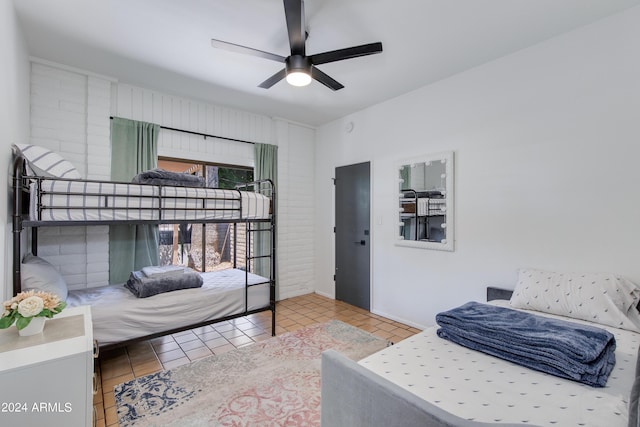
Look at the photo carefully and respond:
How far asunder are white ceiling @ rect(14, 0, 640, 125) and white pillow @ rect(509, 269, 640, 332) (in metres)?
1.88

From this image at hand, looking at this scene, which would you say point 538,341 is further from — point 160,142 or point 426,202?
Result: point 160,142

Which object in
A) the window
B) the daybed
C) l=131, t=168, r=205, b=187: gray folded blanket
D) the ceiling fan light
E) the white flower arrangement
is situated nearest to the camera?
the daybed

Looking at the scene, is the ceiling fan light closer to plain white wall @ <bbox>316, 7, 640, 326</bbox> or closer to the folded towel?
plain white wall @ <bbox>316, 7, 640, 326</bbox>

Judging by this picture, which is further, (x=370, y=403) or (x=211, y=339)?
(x=211, y=339)

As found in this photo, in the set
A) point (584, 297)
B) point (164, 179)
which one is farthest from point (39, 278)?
point (584, 297)

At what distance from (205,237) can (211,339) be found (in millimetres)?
1386

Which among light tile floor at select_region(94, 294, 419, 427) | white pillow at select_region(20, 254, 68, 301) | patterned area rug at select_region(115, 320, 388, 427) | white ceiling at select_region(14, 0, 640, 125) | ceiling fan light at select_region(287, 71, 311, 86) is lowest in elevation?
light tile floor at select_region(94, 294, 419, 427)

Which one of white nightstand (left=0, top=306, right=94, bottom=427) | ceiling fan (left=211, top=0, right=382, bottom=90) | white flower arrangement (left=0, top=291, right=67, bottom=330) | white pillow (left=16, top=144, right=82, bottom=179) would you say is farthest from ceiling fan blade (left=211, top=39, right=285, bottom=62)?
white nightstand (left=0, top=306, right=94, bottom=427)

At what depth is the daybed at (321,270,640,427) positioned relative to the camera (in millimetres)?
894

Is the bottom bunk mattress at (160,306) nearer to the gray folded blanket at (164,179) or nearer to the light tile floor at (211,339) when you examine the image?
the light tile floor at (211,339)

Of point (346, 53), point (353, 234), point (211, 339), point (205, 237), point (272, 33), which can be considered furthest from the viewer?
point (353, 234)

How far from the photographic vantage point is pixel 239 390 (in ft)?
6.66

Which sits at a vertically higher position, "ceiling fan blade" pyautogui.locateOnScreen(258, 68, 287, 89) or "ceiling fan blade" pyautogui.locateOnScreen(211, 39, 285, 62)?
"ceiling fan blade" pyautogui.locateOnScreen(211, 39, 285, 62)

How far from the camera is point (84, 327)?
150 cm
